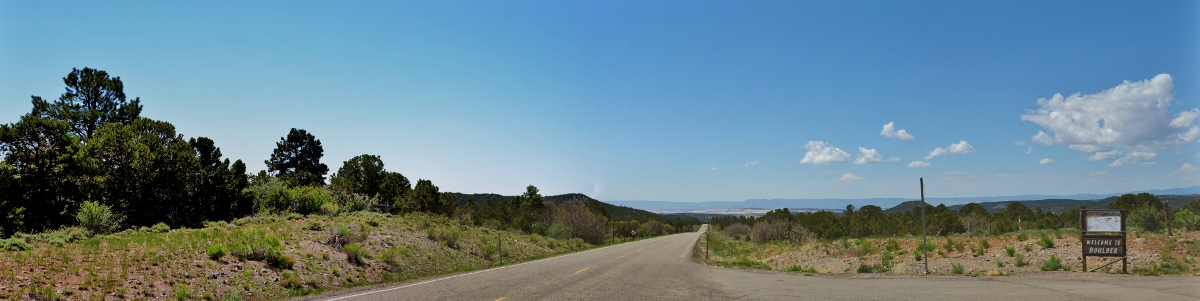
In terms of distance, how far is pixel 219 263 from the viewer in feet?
51.5

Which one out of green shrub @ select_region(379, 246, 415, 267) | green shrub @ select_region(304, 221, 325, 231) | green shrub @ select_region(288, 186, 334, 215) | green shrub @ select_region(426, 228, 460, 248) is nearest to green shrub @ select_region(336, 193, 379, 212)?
green shrub @ select_region(288, 186, 334, 215)

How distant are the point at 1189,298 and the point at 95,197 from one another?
145 feet

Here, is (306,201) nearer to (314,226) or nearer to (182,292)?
(314,226)

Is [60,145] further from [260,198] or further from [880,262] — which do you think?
[880,262]

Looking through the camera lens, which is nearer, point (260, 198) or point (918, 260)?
point (918, 260)

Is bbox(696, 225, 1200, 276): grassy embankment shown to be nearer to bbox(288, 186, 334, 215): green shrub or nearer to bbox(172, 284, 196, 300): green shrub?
bbox(172, 284, 196, 300): green shrub

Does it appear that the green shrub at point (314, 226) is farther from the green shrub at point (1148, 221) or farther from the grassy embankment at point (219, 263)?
the green shrub at point (1148, 221)

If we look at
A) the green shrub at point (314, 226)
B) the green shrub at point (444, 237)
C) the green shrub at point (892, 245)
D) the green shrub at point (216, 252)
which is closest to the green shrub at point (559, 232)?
the green shrub at point (444, 237)

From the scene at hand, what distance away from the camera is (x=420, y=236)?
1139 inches

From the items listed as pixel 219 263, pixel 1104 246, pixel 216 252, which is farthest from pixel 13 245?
pixel 1104 246

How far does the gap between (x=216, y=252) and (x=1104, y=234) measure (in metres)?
29.1

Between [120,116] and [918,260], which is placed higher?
[120,116]

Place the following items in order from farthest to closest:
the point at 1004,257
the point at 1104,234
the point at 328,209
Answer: the point at 328,209, the point at 1004,257, the point at 1104,234

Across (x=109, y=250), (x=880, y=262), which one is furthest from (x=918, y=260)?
Result: (x=109, y=250)
